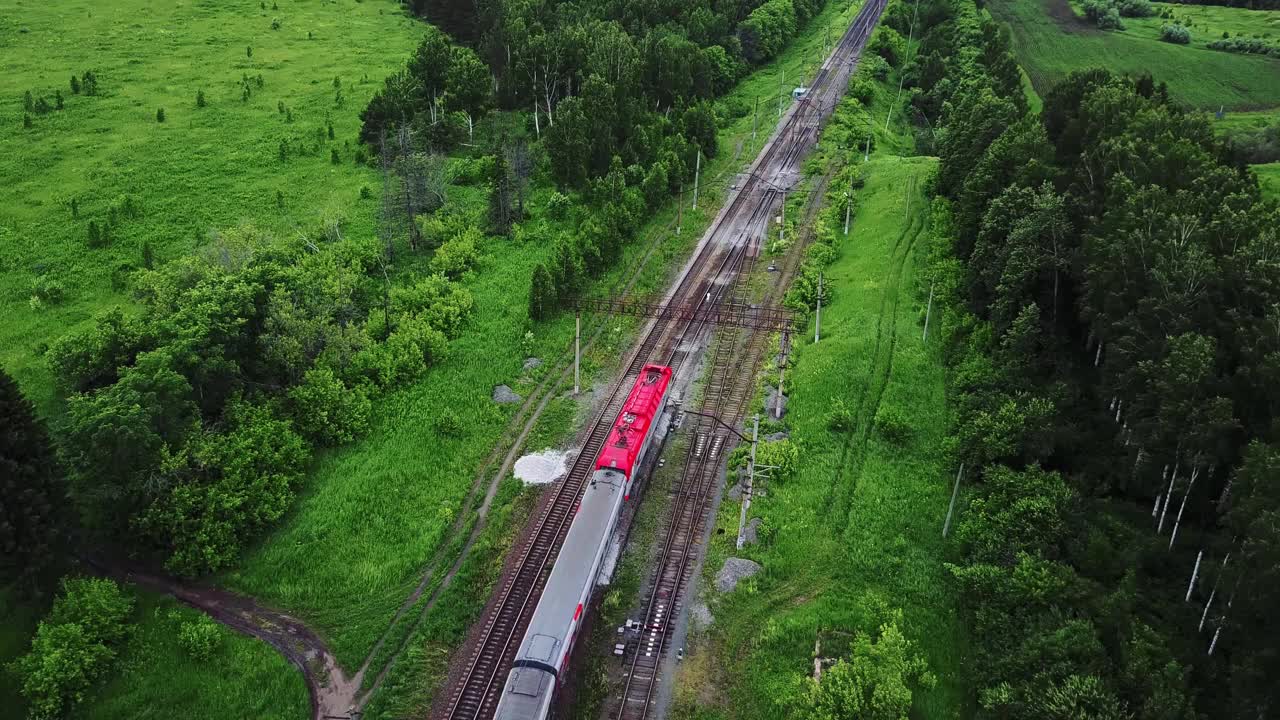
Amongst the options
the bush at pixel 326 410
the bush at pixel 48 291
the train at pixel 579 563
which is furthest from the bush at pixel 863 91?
the bush at pixel 48 291

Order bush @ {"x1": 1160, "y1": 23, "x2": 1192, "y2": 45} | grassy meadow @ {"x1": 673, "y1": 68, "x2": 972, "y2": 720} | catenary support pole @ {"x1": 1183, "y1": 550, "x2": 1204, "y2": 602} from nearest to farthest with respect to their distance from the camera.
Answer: catenary support pole @ {"x1": 1183, "y1": 550, "x2": 1204, "y2": 602} → grassy meadow @ {"x1": 673, "y1": 68, "x2": 972, "y2": 720} → bush @ {"x1": 1160, "y1": 23, "x2": 1192, "y2": 45}

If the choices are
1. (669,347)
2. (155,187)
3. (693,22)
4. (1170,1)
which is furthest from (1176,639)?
(1170,1)

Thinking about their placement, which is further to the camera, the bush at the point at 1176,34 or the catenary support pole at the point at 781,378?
the bush at the point at 1176,34

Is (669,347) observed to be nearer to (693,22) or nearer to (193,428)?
(193,428)

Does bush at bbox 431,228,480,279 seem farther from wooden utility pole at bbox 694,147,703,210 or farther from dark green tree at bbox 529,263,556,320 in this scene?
wooden utility pole at bbox 694,147,703,210

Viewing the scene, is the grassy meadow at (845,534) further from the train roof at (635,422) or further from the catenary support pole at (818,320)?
the train roof at (635,422)

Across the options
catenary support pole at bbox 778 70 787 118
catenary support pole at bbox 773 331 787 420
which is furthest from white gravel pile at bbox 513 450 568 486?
catenary support pole at bbox 778 70 787 118
